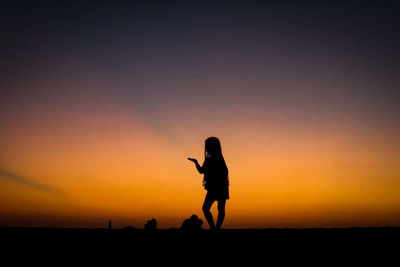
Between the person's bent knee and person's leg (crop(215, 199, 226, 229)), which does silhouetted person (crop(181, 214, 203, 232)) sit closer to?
the person's bent knee

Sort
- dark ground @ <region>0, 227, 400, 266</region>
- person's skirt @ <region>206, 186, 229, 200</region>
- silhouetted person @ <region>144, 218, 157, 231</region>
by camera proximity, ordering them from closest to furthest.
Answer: dark ground @ <region>0, 227, 400, 266</region>, person's skirt @ <region>206, 186, 229, 200</region>, silhouetted person @ <region>144, 218, 157, 231</region>

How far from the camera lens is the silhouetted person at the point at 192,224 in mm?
7363

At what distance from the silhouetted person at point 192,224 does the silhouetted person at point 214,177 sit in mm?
333

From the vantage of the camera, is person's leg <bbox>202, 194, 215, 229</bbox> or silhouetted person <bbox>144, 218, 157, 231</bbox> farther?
silhouetted person <bbox>144, 218, 157, 231</bbox>

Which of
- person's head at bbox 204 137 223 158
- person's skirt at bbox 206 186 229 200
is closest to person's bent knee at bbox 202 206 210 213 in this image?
person's skirt at bbox 206 186 229 200

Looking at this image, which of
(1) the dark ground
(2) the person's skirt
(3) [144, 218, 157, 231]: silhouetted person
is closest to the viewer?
(1) the dark ground

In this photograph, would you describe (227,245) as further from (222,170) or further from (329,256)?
(222,170)

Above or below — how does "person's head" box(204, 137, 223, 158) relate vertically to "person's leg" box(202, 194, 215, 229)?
above

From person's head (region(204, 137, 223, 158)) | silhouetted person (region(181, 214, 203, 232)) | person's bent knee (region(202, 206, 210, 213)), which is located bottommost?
silhouetted person (region(181, 214, 203, 232))

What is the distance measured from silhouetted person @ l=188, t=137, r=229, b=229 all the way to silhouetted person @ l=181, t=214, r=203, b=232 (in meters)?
0.33

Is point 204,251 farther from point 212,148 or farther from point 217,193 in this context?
point 212,148

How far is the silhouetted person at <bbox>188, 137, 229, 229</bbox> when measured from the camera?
7.29 m

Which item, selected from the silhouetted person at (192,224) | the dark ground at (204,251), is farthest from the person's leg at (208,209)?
the dark ground at (204,251)

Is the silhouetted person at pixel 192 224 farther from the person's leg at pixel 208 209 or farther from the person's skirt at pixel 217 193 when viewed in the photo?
the person's skirt at pixel 217 193
